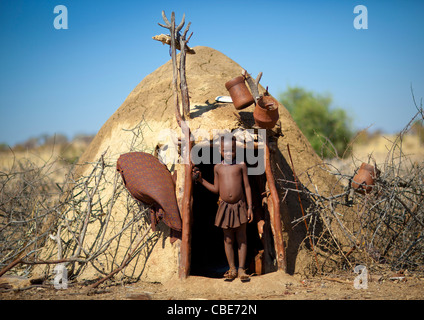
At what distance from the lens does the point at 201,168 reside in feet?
19.1

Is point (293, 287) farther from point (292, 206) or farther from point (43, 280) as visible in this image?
point (43, 280)

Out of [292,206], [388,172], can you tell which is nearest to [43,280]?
[292,206]

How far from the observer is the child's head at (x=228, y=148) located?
4594 mm

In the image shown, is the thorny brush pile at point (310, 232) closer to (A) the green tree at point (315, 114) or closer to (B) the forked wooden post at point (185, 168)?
(B) the forked wooden post at point (185, 168)

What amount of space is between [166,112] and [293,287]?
290 cm

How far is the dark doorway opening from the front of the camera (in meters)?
5.72

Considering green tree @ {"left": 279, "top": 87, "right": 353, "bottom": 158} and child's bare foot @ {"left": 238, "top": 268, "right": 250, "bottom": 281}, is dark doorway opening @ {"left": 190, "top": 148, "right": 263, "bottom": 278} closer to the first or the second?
child's bare foot @ {"left": 238, "top": 268, "right": 250, "bottom": 281}

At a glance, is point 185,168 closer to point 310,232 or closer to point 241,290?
point 241,290

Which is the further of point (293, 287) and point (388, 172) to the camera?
point (388, 172)

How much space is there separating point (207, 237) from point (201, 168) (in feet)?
4.08

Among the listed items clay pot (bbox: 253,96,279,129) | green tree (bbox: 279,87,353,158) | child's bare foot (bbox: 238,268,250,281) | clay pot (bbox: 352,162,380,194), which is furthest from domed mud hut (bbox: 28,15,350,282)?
green tree (bbox: 279,87,353,158)

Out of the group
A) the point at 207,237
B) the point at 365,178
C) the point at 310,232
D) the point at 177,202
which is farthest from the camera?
the point at 207,237

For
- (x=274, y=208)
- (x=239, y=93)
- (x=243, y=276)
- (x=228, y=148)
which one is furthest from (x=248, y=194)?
(x=239, y=93)

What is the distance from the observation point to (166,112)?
577 cm
